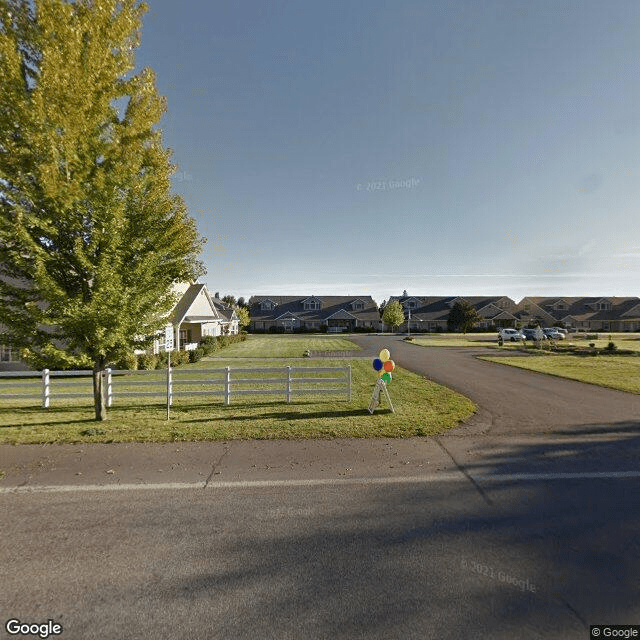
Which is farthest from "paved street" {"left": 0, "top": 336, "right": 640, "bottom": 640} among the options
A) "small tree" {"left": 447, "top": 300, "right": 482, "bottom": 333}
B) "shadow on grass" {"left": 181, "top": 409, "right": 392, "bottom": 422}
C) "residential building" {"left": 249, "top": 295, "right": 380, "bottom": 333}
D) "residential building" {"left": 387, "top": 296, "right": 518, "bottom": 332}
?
"residential building" {"left": 387, "top": 296, "right": 518, "bottom": 332}

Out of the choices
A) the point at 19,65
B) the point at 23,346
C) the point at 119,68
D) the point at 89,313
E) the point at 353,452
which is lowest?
the point at 353,452

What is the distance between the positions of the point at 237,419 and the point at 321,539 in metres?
5.33

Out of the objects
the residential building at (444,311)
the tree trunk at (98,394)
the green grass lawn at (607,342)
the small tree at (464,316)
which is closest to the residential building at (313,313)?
the residential building at (444,311)

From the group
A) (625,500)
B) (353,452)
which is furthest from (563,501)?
(353,452)

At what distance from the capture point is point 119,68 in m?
7.95

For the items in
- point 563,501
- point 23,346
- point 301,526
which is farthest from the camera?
point 23,346

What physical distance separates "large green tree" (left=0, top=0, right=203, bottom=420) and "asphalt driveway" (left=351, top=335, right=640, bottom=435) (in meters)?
8.55

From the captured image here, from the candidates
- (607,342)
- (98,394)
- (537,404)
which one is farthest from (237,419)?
(607,342)

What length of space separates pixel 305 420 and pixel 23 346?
6970 mm

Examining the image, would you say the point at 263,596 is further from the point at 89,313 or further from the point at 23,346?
the point at 23,346

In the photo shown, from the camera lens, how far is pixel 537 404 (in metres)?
10.5

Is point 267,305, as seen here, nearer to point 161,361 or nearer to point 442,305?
point 442,305

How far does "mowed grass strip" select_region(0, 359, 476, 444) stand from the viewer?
25.0 ft

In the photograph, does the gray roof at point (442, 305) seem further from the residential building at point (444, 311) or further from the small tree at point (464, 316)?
the small tree at point (464, 316)
